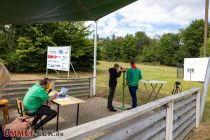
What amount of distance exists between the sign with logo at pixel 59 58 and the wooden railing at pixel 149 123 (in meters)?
6.05

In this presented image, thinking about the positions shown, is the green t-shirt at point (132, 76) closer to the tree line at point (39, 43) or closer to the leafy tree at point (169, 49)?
the tree line at point (39, 43)

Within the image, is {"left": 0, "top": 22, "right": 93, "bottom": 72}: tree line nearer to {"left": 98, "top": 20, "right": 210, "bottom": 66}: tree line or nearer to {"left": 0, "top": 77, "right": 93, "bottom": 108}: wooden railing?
{"left": 0, "top": 77, "right": 93, "bottom": 108}: wooden railing

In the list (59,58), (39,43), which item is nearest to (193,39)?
(39,43)

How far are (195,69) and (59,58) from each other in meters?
12.8

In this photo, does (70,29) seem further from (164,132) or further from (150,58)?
(150,58)

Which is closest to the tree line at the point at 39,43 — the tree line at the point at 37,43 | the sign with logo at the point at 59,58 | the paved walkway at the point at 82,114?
the tree line at the point at 37,43

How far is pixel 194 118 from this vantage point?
5.89m

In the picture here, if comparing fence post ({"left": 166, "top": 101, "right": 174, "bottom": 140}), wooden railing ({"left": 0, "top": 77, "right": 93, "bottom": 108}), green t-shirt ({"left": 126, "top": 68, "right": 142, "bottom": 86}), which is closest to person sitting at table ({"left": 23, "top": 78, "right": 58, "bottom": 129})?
fence post ({"left": 166, "top": 101, "right": 174, "bottom": 140})

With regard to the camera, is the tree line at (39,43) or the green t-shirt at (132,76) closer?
the green t-shirt at (132,76)

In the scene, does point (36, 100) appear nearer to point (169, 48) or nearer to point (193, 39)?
Answer: point (193, 39)

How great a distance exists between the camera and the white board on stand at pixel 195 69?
59.8 ft

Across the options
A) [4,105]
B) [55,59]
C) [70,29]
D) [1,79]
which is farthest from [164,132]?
[70,29]

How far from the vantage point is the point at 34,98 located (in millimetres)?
4562

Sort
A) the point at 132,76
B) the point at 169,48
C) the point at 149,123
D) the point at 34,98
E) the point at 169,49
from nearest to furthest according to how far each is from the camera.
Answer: the point at 149,123
the point at 34,98
the point at 132,76
the point at 169,49
the point at 169,48
